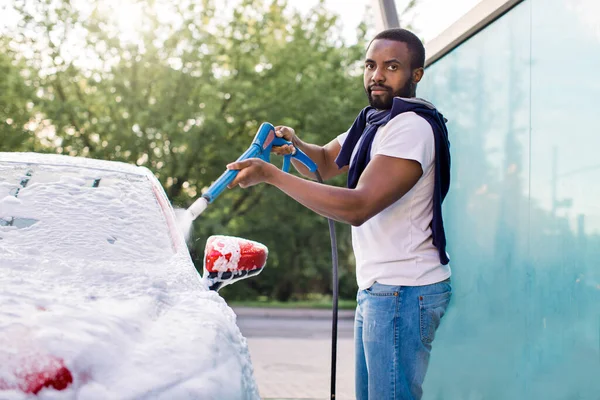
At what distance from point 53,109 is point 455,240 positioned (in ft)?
47.5

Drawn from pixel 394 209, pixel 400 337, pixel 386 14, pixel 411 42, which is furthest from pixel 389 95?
pixel 386 14

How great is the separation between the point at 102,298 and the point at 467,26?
2817mm

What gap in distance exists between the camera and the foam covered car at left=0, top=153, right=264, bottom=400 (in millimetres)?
1902

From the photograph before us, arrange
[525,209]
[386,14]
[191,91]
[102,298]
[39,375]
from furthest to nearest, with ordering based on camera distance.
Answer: [191,91] → [386,14] → [525,209] → [102,298] → [39,375]

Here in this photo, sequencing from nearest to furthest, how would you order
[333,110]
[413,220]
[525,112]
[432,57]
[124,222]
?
[413,220] < [124,222] < [525,112] < [432,57] < [333,110]

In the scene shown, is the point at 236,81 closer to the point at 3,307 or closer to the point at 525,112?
the point at 525,112

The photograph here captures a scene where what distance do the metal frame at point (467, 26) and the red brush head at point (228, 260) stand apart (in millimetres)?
1802

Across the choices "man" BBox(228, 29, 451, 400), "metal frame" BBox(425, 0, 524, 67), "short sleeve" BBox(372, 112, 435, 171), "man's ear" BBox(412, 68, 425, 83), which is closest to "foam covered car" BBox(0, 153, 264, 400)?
"man" BBox(228, 29, 451, 400)

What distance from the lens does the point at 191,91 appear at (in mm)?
18156

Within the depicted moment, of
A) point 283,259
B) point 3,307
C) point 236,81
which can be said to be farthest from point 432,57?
point 283,259

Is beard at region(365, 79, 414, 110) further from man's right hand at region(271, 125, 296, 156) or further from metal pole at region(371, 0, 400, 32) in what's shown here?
metal pole at region(371, 0, 400, 32)

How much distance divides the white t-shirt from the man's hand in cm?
35

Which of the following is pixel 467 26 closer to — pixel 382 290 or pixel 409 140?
pixel 409 140

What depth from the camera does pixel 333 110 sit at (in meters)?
19.0
